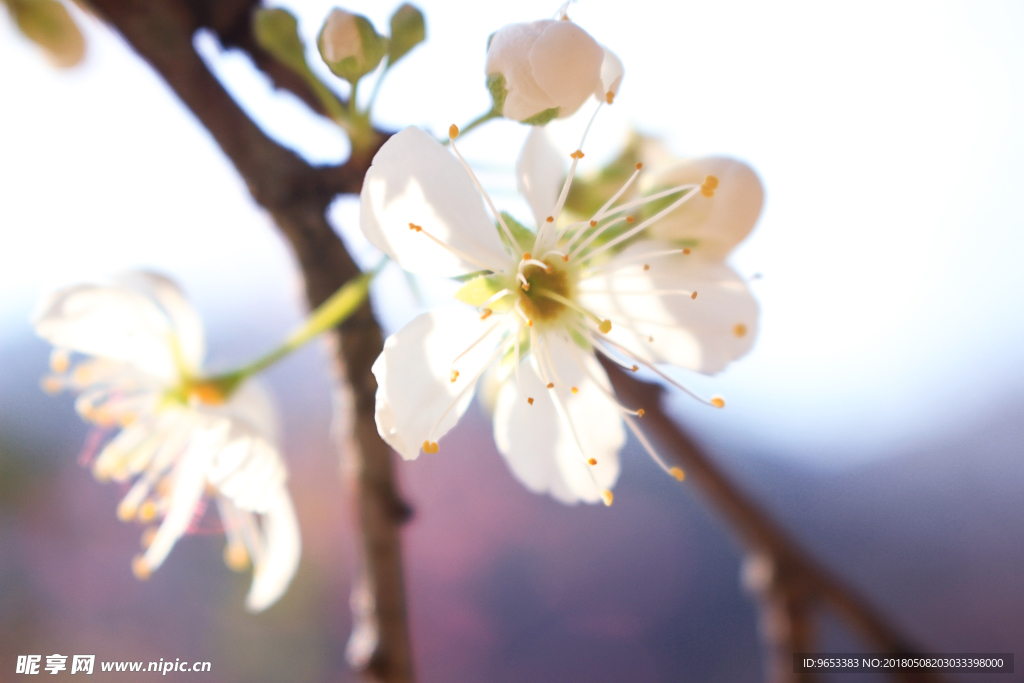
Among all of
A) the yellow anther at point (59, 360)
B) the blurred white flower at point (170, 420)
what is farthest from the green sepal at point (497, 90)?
the yellow anther at point (59, 360)

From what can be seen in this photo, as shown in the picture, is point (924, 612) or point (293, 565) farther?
point (924, 612)

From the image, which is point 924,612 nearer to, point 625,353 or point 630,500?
point 630,500

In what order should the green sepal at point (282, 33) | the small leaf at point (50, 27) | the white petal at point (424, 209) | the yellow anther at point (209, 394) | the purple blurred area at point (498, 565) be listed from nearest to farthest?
the white petal at point (424, 209) < the green sepal at point (282, 33) < the yellow anther at point (209, 394) < the small leaf at point (50, 27) < the purple blurred area at point (498, 565)

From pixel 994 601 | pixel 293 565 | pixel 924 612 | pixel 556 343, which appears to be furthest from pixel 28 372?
pixel 994 601

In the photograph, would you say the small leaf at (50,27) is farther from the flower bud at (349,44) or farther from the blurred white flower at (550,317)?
the blurred white flower at (550,317)

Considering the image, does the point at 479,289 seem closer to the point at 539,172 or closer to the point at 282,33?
the point at 539,172

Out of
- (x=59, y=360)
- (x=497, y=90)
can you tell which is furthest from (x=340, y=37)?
(x=59, y=360)

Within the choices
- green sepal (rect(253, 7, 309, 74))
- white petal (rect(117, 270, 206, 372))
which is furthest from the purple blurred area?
green sepal (rect(253, 7, 309, 74))
